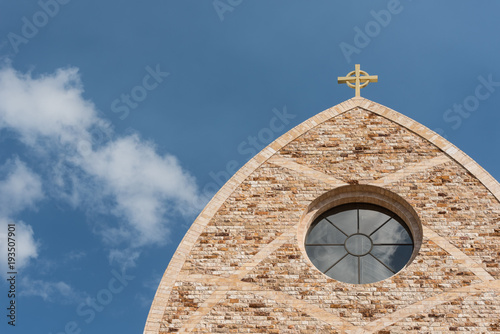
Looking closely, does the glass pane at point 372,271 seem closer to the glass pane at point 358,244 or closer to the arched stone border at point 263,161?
the glass pane at point 358,244

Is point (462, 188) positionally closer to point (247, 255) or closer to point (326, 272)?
point (326, 272)

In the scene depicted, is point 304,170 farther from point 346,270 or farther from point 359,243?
point 346,270

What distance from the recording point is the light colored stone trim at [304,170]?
58.9ft

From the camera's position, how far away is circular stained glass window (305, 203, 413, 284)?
1727 cm

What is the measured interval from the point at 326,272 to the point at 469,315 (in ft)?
10.2

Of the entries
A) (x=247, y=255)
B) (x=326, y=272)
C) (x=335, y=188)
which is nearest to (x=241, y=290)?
(x=247, y=255)

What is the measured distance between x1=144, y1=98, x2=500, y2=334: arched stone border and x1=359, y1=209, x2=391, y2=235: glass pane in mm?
2026

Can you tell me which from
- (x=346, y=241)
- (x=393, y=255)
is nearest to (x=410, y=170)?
(x=393, y=255)

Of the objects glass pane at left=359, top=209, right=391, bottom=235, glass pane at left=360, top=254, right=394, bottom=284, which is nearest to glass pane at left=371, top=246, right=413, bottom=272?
glass pane at left=360, top=254, right=394, bottom=284

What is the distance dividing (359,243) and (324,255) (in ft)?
2.69

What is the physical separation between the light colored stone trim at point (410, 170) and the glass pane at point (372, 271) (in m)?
1.64

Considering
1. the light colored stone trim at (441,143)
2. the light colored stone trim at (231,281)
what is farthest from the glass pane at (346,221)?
the light colored stone trim at (441,143)

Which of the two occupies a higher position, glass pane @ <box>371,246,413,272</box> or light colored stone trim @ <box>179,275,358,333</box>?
glass pane @ <box>371,246,413,272</box>

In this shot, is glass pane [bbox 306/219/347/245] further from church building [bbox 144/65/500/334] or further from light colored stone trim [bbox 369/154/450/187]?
light colored stone trim [bbox 369/154/450/187]
